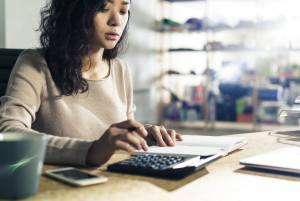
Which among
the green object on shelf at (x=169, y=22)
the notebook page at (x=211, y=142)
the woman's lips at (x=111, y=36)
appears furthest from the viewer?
the green object on shelf at (x=169, y=22)

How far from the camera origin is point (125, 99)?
4.49 feet

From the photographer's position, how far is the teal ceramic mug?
0.48m

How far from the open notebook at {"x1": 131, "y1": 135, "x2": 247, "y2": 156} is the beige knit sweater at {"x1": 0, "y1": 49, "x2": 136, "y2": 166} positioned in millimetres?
213

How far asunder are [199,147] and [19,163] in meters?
0.49

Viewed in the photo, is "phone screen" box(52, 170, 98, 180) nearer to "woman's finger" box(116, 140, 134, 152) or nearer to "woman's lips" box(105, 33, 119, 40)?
"woman's finger" box(116, 140, 134, 152)

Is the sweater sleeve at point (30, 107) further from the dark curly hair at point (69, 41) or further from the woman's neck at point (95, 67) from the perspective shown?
the woman's neck at point (95, 67)

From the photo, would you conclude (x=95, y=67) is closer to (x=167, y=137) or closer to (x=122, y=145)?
(x=167, y=137)

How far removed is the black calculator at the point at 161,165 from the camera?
0.63m

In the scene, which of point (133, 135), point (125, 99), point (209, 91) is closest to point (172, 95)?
point (209, 91)

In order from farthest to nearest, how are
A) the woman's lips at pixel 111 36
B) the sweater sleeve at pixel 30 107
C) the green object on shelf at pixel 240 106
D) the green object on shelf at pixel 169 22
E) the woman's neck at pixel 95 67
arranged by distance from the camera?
the green object on shelf at pixel 169 22, the green object on shelf at pixel 240 106, the woman's neck at pixel 95 67, the woman's lips at pixel 111 36, the sweater sleeve at pixel 30 107

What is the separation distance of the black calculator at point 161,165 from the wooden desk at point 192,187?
0.02 meters

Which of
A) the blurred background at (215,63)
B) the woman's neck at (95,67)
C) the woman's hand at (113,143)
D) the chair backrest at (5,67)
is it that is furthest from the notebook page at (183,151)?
the blurred background at (215,63)

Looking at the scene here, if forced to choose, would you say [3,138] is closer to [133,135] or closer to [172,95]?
[133,135]

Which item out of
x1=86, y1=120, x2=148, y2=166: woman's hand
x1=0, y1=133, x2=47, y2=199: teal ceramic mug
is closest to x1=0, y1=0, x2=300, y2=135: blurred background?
x1=86, y1=120, x2=148, y2=166: woman's hand
